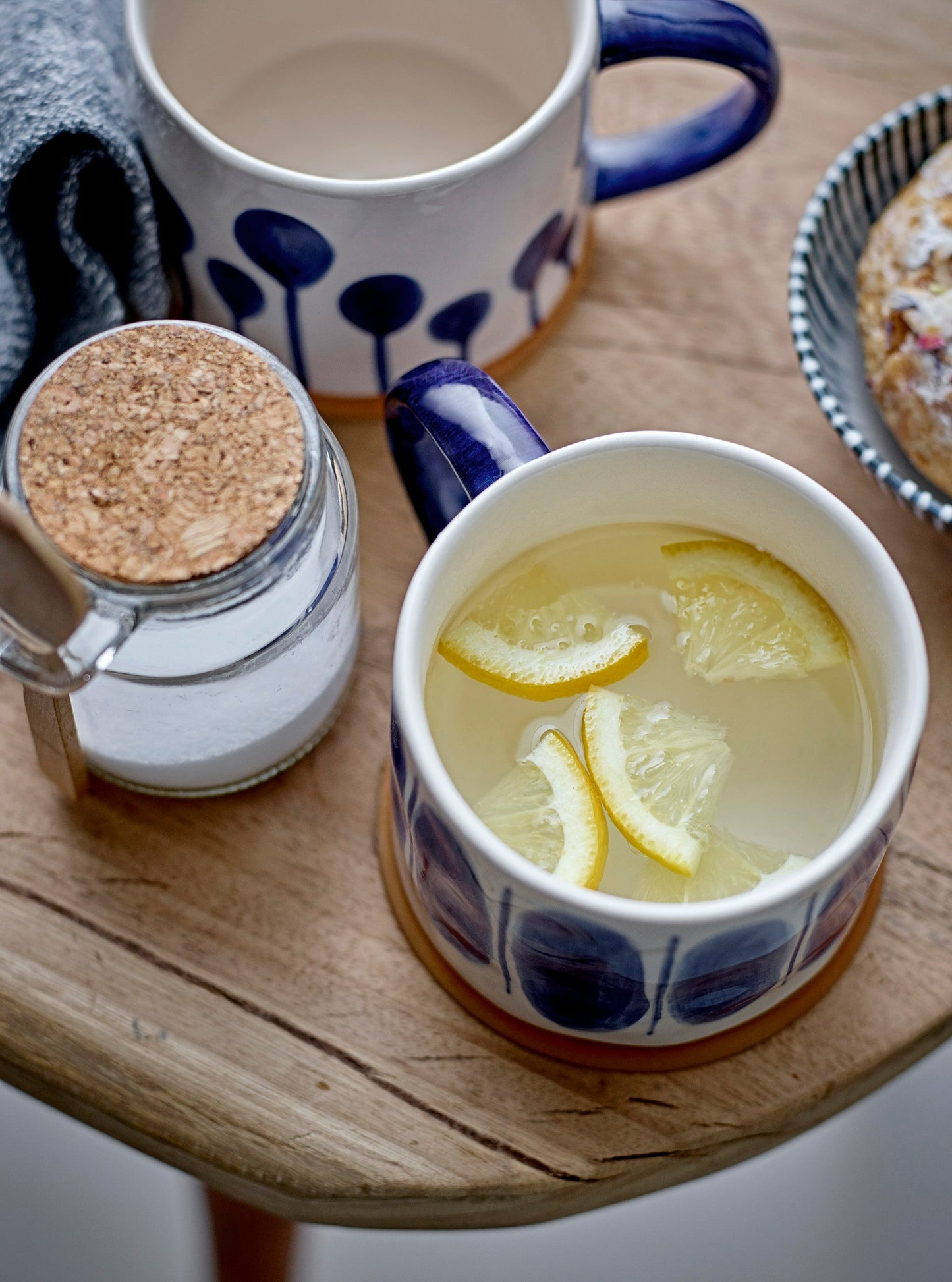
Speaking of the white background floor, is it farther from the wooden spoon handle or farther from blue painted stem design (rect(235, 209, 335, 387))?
blue painted stem design (rect(235, 209, 335, 387))

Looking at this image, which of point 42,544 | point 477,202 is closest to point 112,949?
point 42,544

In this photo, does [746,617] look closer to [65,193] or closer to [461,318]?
[461,318]

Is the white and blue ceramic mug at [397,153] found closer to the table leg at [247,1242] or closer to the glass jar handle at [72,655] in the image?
the glass jar handle at [72,655]

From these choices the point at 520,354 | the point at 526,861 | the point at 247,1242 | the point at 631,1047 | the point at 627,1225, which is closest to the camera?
the point at 526,861

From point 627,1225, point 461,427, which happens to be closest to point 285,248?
point 461,427

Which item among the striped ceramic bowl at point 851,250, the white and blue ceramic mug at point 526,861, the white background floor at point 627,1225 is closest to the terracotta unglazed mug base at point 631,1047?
the white and blue ceramic mug at point 526,861
